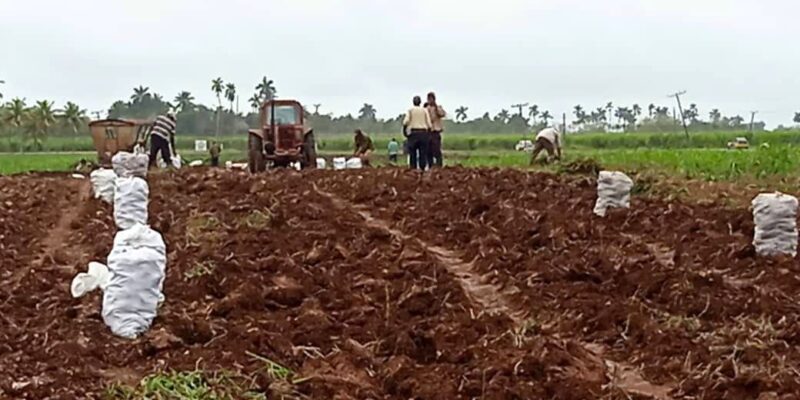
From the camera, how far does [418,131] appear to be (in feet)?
46.7

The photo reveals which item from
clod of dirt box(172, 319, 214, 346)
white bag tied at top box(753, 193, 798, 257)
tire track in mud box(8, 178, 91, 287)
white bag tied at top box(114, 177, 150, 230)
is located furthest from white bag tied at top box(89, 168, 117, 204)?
white bag tied at top box(753, 193, 798, 257)

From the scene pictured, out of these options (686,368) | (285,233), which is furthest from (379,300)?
(285,233)

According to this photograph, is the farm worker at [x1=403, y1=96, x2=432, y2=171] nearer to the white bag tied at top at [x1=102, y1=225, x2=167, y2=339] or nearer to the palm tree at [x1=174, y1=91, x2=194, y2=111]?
the white bag tied at top at [x1=102, y1=225, x2=167, y2=339]

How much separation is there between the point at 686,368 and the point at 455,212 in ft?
16.0

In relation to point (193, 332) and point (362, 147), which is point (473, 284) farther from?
point (362, 147)

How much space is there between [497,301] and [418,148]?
29.2 feet

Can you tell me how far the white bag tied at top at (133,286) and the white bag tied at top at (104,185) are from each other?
19.9 feet

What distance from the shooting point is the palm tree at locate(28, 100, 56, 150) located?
51344mm

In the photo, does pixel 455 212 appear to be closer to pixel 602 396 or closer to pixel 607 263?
pixel 607 263

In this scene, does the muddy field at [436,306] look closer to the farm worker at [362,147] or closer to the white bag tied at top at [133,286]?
the white bag tied at top at [133,286]

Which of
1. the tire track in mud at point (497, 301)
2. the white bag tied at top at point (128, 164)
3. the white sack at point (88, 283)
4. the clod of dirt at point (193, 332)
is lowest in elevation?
the tire track in mud at point (497, 301)

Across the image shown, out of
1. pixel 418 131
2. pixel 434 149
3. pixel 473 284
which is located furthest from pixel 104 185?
pixel 473 284

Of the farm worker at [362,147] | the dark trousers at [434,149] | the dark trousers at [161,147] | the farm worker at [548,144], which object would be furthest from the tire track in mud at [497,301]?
the farm worker at [362,147]

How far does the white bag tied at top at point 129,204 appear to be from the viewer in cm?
836
